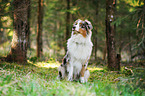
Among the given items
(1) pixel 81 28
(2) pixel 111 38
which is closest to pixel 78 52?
(1) pixel 81 28

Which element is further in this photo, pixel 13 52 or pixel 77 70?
pixel 13 52

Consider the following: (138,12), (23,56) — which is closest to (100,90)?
(23,56)

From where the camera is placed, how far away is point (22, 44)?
647 cm

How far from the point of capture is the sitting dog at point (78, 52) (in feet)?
13.8

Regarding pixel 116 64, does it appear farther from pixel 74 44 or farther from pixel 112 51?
pixel 74 44

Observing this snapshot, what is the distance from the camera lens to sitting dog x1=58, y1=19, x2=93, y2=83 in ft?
13.8

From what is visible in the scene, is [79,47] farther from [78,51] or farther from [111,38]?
[111,38]

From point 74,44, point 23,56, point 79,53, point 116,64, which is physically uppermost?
point 74,44

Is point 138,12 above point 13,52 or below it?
above

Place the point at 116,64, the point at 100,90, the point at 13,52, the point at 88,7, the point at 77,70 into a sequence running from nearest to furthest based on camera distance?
the point at 100,90, the point at 77,70, the point at 13,52, the point at 116,64, the point at 88,7

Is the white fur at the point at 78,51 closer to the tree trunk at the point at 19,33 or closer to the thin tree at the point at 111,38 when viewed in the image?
the thin tree at the point at 111,38

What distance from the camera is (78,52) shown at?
4.29m

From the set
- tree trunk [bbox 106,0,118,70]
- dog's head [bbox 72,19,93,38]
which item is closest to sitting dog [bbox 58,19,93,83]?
dog's head [bbox 72,19,93,38]

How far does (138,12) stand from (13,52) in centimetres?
645
